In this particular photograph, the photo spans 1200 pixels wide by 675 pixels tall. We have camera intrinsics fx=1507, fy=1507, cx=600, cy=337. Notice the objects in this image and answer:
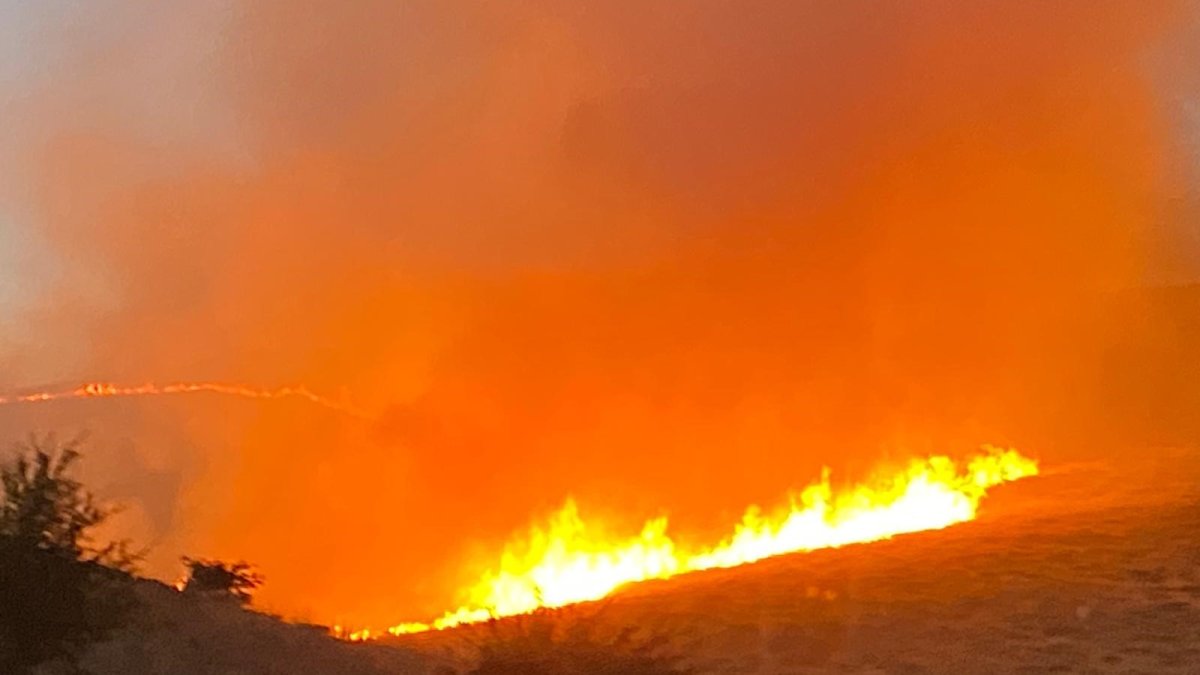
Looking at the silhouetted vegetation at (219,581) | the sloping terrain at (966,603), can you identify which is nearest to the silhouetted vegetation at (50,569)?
the silhouetted vegetation at (219,581)

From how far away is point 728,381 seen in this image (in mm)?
60969

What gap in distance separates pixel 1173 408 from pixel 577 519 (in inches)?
746

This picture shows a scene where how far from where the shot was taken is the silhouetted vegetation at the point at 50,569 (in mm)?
12016

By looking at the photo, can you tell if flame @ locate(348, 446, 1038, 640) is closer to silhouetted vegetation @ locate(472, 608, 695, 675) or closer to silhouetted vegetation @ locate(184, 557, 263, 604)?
silhouetted vegetation @ locate(184, 557, 263, 604)

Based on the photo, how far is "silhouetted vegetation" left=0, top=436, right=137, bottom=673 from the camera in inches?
473

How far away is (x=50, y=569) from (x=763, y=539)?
17881 millimetres

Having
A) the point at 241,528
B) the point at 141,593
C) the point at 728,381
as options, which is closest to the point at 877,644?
the point at 141,593

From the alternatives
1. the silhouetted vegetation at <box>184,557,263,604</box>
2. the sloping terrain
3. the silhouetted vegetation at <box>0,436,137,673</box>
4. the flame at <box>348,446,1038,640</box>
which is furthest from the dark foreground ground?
the flame at <box>348,446,1038,640</box>

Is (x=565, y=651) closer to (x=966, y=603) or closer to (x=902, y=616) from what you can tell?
(x=902, y=616)

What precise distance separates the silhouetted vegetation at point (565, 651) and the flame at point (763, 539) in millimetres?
6523

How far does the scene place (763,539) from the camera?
28.6 meters

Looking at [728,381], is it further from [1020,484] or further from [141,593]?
[141,593]

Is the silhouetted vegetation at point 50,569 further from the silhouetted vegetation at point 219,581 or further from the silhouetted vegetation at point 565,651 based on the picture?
the silhouetted vegetation at point 565,651

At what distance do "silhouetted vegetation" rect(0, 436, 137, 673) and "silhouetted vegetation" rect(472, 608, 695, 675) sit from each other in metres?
3.29
